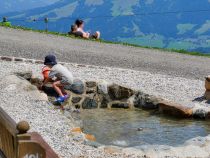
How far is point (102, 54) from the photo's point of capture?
20.6m

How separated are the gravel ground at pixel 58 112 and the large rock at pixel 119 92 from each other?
0.57 m

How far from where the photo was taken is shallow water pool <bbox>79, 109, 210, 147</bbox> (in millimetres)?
10914

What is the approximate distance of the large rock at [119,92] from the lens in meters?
14.2

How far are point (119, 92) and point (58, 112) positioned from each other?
347 cm

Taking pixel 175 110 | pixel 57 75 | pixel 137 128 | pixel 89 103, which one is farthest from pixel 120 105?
pixel 137 128

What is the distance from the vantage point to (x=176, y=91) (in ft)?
50.3

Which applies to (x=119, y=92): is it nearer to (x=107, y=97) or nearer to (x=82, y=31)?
(x=107, y=97)

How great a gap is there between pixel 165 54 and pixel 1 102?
1189cm

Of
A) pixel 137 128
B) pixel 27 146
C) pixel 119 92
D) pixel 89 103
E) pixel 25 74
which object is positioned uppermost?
pixel 27 146

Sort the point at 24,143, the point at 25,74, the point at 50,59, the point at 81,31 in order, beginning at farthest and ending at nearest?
the point at 81,31
the point at 25,74
the point at 50,59
the point at 24,143

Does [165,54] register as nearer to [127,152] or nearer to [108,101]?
[108,101]

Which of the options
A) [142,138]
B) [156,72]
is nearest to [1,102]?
[142,138]

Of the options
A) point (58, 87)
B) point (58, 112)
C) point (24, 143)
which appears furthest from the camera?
point (58, 87)

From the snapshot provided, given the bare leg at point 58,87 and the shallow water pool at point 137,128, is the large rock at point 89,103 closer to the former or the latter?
the shallow water pool at point 137,128
